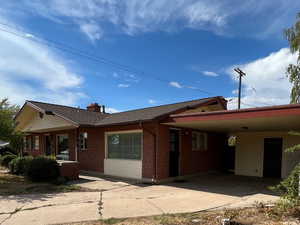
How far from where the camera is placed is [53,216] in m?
5.76

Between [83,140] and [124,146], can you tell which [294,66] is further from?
[83,140]

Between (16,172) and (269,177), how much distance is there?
1279cm

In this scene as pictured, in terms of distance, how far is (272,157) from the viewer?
1326cm

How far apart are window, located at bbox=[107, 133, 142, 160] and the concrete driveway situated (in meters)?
2.07

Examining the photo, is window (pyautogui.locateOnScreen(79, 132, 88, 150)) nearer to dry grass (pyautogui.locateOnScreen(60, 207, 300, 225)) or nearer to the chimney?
the chimney

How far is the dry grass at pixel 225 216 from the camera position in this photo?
516 cm

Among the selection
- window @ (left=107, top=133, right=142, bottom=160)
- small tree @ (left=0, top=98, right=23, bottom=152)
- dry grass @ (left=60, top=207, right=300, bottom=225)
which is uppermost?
small tree @ (left=0, top=98, right=23, bottom=152)

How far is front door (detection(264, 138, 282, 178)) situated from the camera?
1301 cm

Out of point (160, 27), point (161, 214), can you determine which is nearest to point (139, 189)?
point (161, 214)

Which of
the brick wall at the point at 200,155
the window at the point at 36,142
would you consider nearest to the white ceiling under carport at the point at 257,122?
the brick wall at the point at 200,155

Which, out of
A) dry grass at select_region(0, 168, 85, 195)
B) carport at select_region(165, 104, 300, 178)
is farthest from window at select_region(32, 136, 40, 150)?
carport at select_region(165, 104, 300, 178)

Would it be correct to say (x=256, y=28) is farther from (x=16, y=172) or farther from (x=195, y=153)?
(x=16, y=172)

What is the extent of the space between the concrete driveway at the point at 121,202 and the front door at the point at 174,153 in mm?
1875

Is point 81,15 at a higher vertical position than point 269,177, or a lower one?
higher
